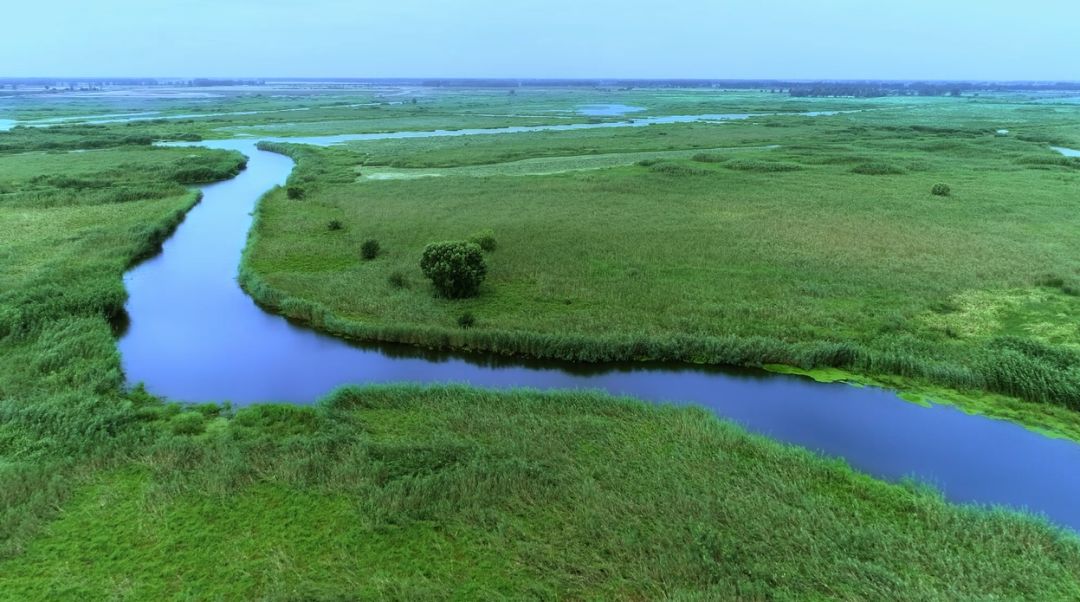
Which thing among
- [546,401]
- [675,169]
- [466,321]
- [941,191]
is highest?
[675,169]

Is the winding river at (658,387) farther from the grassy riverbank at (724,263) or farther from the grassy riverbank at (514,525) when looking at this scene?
the grassy riverbank at (514,525)

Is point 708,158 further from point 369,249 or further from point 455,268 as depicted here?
point 455,268

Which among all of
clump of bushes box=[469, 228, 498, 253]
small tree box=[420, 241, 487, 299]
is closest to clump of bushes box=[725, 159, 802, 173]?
clump of bushes box=[469, 228, 498, 253]

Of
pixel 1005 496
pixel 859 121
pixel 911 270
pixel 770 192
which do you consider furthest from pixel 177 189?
pixel 859 121

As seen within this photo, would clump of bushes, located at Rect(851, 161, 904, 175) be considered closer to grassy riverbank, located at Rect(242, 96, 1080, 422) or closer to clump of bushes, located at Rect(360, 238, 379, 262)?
grassy riverbank, located at Rect(242, 96, 1080, 422)

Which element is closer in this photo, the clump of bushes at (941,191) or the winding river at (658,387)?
the winding river at (658,387)

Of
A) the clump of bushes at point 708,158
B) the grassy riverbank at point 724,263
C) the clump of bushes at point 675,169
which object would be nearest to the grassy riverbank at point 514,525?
the grassy riverbank at point 724,263

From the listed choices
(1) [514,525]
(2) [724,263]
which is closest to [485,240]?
(2) [724,263]
